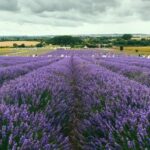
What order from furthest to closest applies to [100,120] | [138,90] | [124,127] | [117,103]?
[138,90], [117,103], [100,120], [124,127]

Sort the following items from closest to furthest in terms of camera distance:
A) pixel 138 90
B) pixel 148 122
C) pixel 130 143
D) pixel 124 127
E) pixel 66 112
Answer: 1. pixel 130 143
2. pixel 148 122
3. pixel 124 127
4. pixel 138 90
5. pixel 66 112

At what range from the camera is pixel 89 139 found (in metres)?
3.48

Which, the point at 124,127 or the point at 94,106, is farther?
the point at 94,106

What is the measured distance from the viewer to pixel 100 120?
3320mm

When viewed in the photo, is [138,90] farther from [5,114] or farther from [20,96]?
[5,114]

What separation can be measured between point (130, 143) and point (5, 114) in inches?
36.2

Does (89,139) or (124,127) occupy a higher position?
(124,127)

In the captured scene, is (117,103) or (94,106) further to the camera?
(94,106)

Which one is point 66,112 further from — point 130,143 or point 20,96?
point 130,143

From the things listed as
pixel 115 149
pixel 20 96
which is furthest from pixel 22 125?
pixel 20 96

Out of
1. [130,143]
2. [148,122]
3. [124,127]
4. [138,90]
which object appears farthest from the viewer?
[138,90]

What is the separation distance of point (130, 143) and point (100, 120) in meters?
0.87

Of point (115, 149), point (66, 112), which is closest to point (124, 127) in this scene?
point (115, 149)

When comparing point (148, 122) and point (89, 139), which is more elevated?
point (148, 122)
